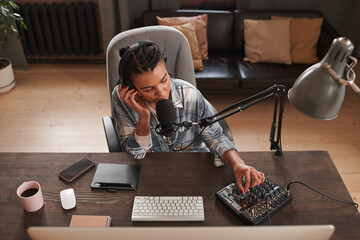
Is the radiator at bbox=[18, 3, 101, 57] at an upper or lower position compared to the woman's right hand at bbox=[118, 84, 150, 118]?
lower

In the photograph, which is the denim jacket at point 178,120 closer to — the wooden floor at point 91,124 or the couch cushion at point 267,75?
the wooden floor at point 91,124

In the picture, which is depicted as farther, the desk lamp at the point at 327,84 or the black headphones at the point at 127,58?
the black headphones at the point at 127,58

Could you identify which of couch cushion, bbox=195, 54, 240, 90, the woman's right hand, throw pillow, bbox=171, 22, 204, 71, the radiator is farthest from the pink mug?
the radiator

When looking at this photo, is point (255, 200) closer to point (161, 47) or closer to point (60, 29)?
point (161, 47)

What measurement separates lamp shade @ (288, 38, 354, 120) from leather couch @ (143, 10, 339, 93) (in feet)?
6.65

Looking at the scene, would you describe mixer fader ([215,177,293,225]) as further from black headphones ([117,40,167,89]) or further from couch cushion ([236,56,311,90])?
couch cushion ([236,56,311,90])

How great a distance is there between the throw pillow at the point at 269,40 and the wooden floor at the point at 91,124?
1.50 feet

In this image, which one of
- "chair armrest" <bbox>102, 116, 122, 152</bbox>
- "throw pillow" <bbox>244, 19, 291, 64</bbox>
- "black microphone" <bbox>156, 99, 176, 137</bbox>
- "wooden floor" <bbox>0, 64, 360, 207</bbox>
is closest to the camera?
"black microphone" <bbox>156, 99, 176, 137</bbox>

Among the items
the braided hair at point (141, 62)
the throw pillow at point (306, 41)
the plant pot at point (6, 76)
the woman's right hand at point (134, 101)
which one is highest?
the braided hair at point (141, 62)

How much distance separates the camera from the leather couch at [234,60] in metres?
2.99

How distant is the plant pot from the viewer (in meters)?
3.41

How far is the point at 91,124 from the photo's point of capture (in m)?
3.10

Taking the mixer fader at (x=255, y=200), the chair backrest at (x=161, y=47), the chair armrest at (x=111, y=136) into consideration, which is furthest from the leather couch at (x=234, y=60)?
the mixer fader at (x=255, y=200)

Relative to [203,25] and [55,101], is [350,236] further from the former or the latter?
[55,101]
